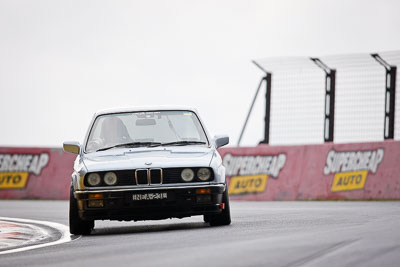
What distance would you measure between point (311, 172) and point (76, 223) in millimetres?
11381

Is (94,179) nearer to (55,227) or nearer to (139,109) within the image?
(139,109)

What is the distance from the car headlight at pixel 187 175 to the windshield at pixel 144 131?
96cm

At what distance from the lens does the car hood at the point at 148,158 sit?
11430 mm

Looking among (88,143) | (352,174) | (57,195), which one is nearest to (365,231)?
(88,143)

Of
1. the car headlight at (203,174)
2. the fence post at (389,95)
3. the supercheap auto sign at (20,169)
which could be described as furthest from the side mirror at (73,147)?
the supercheap auto sign at (20,169)

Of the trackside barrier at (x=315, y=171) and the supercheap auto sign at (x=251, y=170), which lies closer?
the trackside barrier at (x=315, y=171)

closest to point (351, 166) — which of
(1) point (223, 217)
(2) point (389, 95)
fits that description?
(2) point (389, 95)

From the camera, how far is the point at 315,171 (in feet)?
72.9

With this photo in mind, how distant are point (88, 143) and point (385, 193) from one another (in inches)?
384

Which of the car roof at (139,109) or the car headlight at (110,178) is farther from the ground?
the car roof at (139,109)

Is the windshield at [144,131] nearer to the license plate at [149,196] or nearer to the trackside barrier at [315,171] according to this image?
the license plate at [149,196]

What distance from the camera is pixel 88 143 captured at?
12.6 m

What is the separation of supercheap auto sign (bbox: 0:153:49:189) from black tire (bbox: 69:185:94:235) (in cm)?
1556

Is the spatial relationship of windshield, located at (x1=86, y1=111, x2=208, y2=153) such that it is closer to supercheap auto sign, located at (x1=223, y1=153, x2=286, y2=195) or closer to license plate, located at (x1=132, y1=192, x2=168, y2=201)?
license plate, located at (x1=132, y1=192, x2=168, y2=201)
